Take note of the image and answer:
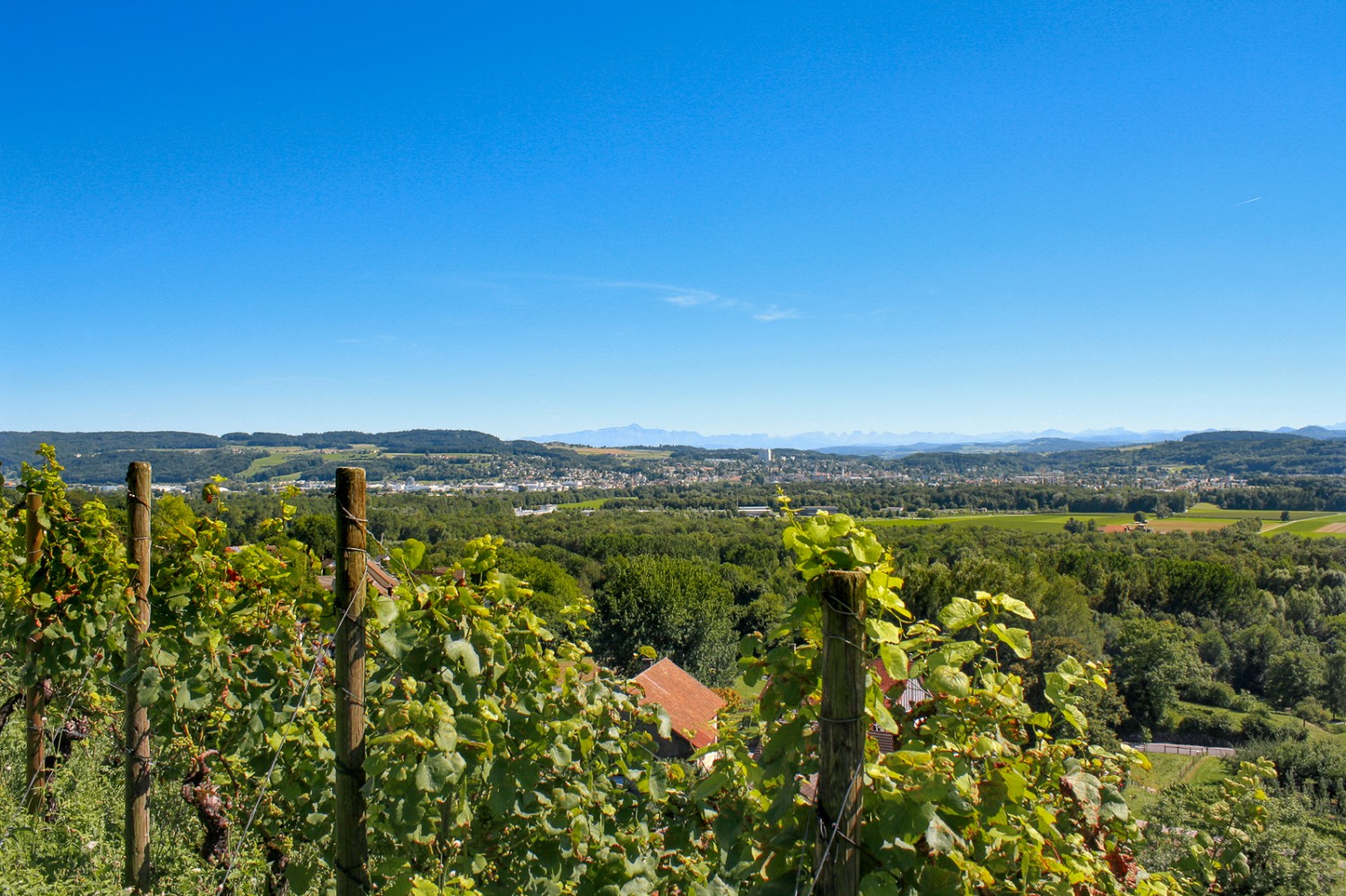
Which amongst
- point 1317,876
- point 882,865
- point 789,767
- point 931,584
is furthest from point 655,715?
point 931,584

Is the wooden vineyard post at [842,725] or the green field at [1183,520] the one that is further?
the green field at [1183,520]

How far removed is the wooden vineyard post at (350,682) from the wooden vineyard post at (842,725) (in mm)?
1512

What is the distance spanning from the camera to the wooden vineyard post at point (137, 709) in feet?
11.7

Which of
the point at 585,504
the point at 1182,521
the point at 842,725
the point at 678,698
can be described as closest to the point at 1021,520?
the point at 1182,521

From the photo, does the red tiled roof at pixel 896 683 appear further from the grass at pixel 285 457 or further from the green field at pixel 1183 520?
the grass at pixel 285 457

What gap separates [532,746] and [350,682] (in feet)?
2.11

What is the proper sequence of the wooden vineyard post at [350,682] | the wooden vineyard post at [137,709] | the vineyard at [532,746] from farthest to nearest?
the wooden vineyard post at [137,709] → the wooden vineyard post at [350,682] → the vineyard at [532,746]

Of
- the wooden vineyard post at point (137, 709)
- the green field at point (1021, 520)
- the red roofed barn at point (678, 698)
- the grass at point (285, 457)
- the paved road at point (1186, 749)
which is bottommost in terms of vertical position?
the paved road at point (1186, 749)

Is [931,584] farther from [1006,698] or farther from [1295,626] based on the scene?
[1006,698]

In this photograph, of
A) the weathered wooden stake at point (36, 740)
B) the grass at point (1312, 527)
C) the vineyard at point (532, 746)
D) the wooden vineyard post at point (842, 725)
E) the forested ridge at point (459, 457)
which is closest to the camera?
the wooden vineyard post at point (842, 725)

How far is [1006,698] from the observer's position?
1974 millimetres

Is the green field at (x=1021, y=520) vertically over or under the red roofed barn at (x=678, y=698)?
under

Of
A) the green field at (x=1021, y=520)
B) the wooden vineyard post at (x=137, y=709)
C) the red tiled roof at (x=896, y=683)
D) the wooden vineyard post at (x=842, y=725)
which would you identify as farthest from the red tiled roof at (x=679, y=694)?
the green field at (x=1021, y=520)

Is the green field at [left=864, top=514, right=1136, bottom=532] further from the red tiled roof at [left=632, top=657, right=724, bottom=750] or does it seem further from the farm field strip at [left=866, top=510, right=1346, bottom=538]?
the red tiled roof at [left=632, top=657, right=724, bottom=750]
